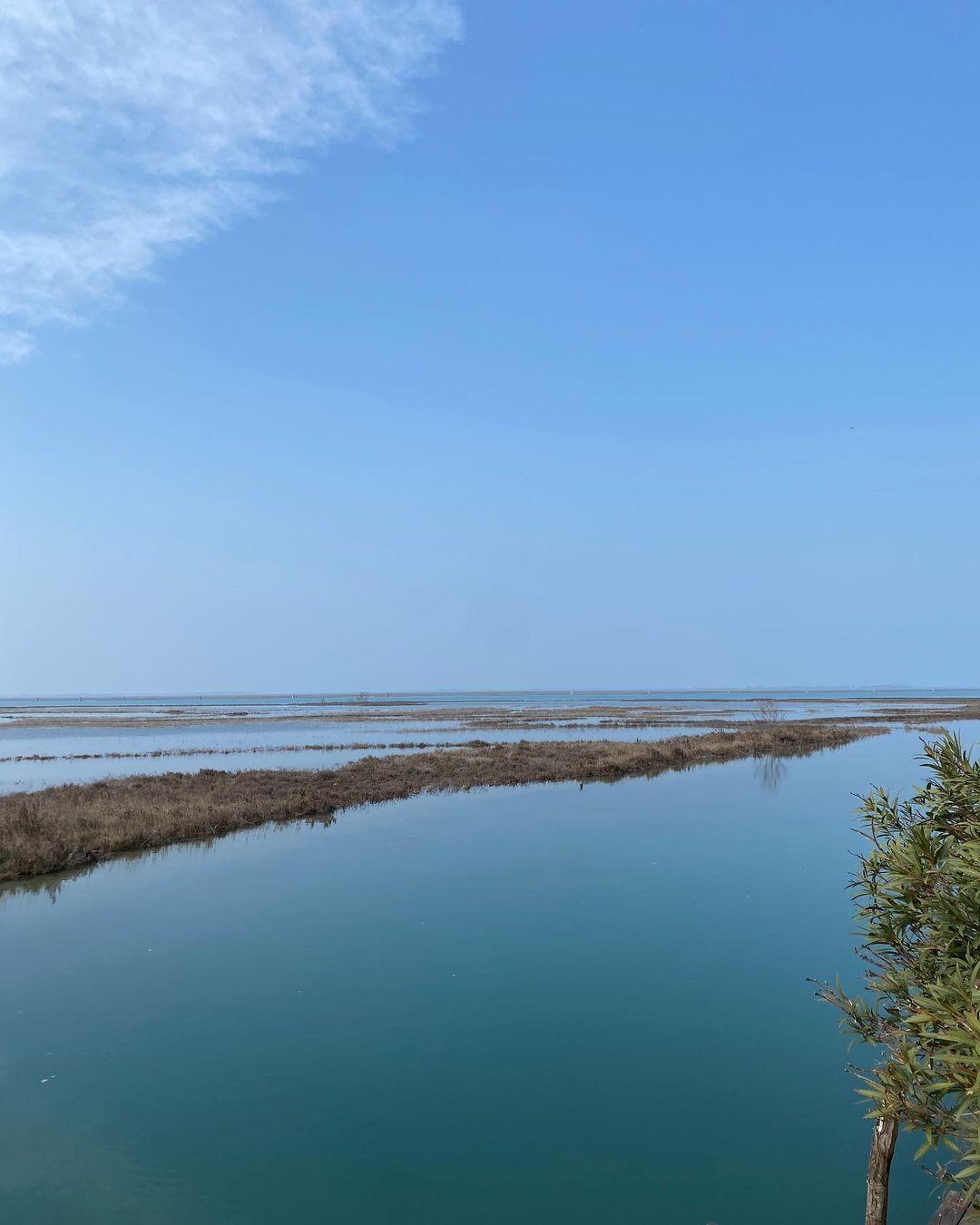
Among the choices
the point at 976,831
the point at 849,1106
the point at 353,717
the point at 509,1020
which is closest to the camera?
the point at 976,831

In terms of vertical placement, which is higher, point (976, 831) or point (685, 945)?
point (976, 831)

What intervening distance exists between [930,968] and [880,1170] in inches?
82.1

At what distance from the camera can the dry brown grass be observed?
25453mm

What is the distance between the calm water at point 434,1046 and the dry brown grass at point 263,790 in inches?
117

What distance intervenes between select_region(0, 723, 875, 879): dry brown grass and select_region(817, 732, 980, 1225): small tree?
2357cm

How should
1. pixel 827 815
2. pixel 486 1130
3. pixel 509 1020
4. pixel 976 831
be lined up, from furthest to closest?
pixel 827 815 → pixel 509 1020 → pixel 486 1130 → pixel 976 831

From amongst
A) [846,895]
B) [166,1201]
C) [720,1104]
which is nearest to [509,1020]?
[720,1104]

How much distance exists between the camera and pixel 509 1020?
42.6 feet

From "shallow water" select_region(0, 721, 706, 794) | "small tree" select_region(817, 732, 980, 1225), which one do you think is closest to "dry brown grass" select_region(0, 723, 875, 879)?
"shallow water" select_region(0, 721, 706, 794)

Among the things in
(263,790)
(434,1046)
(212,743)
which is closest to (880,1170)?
(434,1046)

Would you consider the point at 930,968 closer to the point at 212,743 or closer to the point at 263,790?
the point at 263,790

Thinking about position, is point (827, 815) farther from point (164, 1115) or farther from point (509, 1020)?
point (164, 1115)

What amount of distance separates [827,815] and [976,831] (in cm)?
2769

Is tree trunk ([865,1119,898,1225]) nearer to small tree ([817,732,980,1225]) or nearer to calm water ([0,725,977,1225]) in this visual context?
small tree ([817,732,980,1225])
